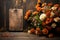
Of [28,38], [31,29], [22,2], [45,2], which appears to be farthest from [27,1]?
[28,38]

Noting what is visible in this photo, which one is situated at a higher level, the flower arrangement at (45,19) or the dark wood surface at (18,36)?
the flower arrangement at (45,19)

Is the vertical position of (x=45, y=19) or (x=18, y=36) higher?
(x=45, y=19)

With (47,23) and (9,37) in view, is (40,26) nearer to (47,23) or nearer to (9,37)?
(47,23)

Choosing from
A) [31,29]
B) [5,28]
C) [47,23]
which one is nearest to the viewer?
[47,23]

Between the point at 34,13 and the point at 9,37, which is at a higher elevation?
the point at 34,13

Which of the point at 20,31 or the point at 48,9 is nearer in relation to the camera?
the point at 48,9

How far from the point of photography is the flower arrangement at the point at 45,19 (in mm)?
1641

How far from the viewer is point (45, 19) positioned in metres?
1.66

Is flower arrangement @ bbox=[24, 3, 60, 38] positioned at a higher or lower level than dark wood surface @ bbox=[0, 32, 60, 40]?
higher

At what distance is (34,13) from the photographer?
1793mm

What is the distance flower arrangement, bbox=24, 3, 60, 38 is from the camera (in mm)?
1641

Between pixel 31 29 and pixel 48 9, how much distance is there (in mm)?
252

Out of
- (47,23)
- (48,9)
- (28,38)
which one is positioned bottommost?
(28,38)

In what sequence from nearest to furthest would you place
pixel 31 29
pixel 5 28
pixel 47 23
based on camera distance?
pixel 47 23 → pixel 31 29 → pixel 5 28
